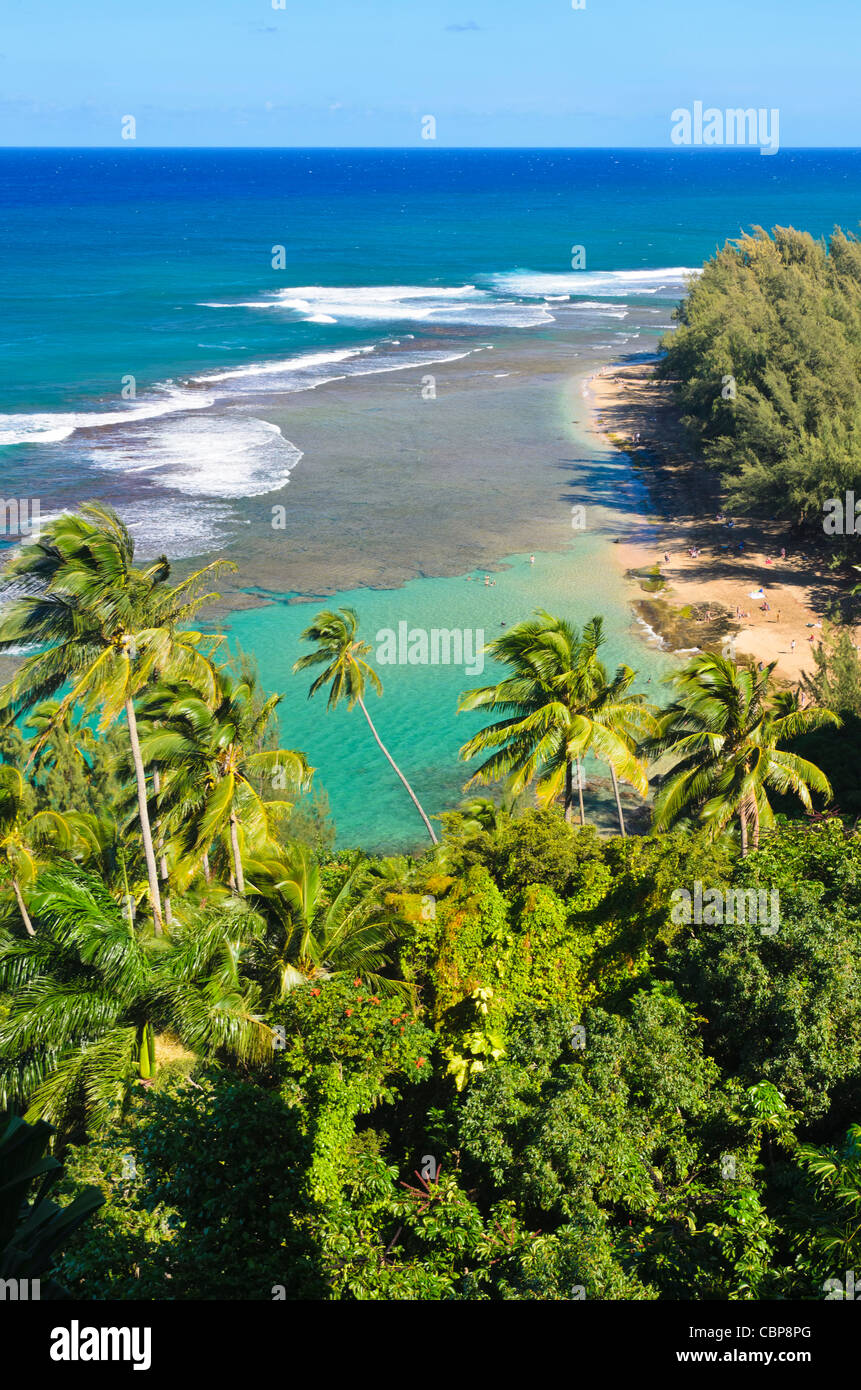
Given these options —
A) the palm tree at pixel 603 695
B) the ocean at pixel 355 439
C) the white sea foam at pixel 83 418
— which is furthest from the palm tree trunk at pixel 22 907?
the white sea foam at pixel 83 418

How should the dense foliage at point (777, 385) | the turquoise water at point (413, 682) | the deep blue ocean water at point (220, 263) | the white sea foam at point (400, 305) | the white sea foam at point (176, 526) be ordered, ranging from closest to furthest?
the turquoise water at point (413, 682) < the dense foliage at point (777, 385) < the white sea foam at point (176, 526) < the deep blue ocean water at point (220, 263) < the white sea foam at point (400, 305)

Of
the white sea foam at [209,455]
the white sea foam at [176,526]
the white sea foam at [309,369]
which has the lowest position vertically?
the white sea foam at [176,526]

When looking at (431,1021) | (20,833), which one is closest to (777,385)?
(20,833)

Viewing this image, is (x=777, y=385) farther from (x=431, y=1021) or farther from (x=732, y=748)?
(x=431, y=1021)

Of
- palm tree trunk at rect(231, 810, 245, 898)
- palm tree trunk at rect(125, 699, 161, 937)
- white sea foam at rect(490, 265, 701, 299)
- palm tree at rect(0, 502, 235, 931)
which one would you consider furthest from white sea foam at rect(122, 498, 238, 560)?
white sea foam at rect(490, 265, 701, 299)

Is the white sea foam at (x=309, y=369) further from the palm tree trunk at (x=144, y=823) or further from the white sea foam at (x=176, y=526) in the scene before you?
the palm tree trunk at (x=144, y=823)
